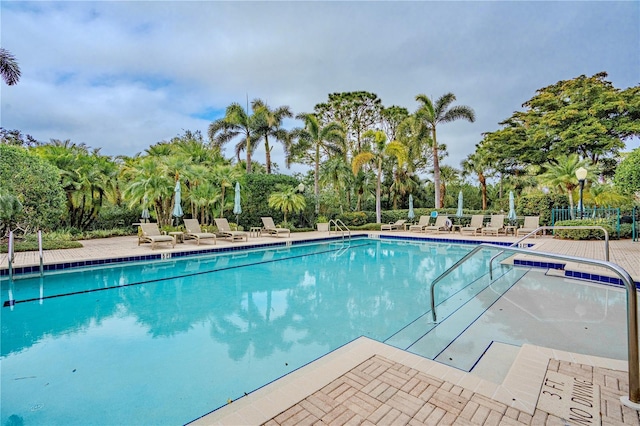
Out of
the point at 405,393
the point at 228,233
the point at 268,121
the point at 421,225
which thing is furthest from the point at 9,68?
the point at 421,225

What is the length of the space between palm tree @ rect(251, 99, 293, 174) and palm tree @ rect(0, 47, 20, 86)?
35.4ft

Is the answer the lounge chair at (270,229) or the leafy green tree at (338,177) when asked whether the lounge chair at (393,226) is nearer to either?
the leafy green tree at (338,177)

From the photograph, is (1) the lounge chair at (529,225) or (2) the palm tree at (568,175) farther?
(2) the palm tree at (568,175)

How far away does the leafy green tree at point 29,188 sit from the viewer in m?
10.5

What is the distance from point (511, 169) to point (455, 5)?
60.2 ft

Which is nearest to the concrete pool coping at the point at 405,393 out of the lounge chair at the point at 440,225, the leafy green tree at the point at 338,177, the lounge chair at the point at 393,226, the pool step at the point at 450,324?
the pool step at the point at 450,324

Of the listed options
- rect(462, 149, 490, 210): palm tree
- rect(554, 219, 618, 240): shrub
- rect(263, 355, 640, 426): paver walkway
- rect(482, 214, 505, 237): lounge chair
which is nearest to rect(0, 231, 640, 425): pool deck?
rect(263, 355, 640, 426): paver walkway

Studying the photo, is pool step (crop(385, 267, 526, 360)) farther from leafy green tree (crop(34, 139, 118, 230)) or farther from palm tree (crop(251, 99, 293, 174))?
leafy green tree (crop(34, 139, 118, 230))

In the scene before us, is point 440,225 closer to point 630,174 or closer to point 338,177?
point 338,177

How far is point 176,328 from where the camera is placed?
4762 mm

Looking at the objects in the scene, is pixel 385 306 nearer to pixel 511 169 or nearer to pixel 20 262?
pixel 20 262

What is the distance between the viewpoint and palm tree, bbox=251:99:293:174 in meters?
19.3

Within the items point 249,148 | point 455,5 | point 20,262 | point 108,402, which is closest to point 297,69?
point 249,148

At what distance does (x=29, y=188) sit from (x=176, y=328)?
411 inches
